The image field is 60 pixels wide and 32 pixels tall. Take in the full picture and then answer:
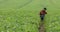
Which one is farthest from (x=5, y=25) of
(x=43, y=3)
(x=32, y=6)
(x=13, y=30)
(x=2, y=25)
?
(x=43, y=3)

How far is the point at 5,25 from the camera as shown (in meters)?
28.0

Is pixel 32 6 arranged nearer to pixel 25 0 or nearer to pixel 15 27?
pixel 25 0

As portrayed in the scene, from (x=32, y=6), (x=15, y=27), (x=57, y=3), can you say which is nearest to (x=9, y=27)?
(x=15, y=27)

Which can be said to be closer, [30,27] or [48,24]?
[30,27]

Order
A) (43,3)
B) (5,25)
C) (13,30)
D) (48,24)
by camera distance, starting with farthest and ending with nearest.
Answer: (43,3) → (48,24) → (5,25) → (13,30)

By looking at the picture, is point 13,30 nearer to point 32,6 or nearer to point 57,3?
point 32,6

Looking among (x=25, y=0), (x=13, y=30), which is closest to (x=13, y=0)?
(x=25, y=0)

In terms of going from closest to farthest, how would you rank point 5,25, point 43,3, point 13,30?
point 13,30 → point 5,25 → point 43,3

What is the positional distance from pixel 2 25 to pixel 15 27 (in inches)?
81.7

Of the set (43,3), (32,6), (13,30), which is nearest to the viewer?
(13,30)

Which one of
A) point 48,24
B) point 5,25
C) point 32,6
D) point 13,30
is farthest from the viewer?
point 32,6

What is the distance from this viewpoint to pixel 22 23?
29625 millimetres

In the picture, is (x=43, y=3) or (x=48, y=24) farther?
(x=43, y=3)

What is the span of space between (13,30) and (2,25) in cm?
284
